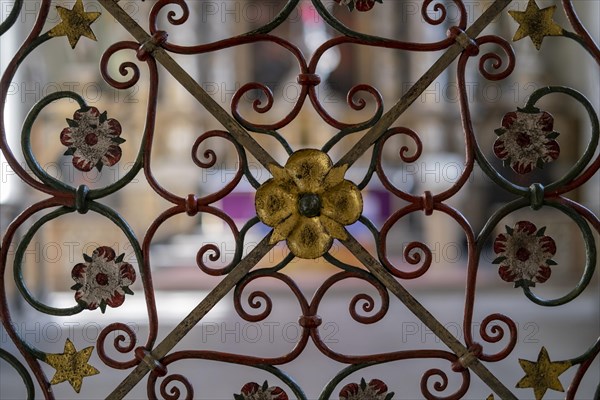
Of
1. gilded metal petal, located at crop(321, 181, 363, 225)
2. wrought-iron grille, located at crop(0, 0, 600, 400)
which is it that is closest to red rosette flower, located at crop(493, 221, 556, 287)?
wrought-iron grille, located at crop(0, 0, 600, 400)

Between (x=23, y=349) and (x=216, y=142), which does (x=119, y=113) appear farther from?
(x=23, y=349)

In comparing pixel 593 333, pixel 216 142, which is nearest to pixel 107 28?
pixel 216 142

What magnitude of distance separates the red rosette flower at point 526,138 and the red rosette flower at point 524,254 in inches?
2.4

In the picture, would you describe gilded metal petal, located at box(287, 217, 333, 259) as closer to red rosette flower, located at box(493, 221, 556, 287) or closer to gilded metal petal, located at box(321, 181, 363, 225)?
gilded metal petal, located at box(321, 181, 363, 225)

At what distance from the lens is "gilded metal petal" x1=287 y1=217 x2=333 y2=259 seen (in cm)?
81

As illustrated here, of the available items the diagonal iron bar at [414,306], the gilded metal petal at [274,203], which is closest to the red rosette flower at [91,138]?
the gilded metal petal at [274,203]

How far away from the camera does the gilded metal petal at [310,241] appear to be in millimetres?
807

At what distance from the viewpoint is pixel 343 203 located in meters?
0.80

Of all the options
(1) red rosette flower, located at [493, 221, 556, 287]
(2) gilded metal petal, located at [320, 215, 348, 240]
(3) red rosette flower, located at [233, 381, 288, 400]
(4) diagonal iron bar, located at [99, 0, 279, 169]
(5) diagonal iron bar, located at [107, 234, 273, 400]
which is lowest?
(3) red rosette flower, located at [233, 381, 288, 400]

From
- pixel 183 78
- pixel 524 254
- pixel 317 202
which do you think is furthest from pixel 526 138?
pixel 183 78

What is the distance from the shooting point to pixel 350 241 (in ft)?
2.67

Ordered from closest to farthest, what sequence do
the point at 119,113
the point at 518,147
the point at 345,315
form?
the point at 518,147
the point at 345,315
the point at 119,113

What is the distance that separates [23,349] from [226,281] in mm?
223

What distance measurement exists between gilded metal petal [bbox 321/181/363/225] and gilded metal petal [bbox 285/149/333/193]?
0.01 m
